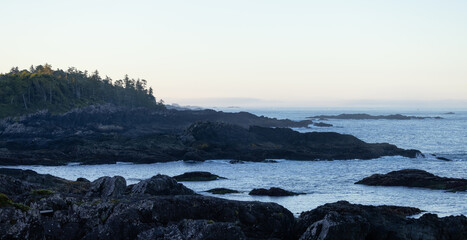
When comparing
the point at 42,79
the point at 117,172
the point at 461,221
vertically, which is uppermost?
the point at 42,79

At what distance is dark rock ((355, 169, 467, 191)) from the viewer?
154 ft

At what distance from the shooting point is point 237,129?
9781 centimetres

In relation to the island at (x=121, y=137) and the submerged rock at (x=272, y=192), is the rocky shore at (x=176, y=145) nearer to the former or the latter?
the island at (x=121, y=137)

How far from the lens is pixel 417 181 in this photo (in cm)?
4950

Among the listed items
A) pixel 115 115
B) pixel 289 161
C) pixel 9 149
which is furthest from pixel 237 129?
pixel 115 115

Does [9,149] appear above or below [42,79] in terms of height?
below

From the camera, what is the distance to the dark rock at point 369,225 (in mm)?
16594

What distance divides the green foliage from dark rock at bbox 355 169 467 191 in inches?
3768

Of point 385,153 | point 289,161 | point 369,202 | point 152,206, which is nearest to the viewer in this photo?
point 152,206

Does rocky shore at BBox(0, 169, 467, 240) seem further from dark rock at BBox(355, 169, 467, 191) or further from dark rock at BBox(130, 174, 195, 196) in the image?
dark rock at BBox(355, 169, 467, 191)

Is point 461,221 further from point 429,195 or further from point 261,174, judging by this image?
point 261,174

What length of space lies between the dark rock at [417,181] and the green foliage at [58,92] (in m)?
95.7

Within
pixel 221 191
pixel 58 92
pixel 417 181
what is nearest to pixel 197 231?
pixel 221 191

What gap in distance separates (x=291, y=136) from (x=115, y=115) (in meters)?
65.8
